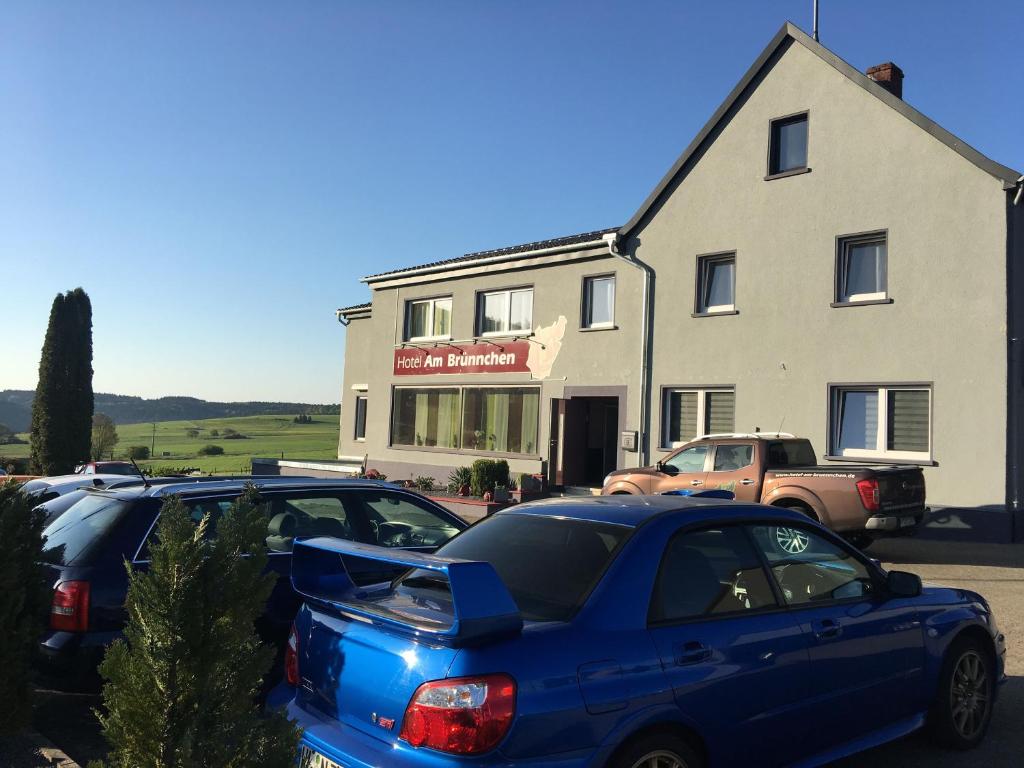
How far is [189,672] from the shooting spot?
2.78m

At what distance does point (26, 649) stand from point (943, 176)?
15.3 meters

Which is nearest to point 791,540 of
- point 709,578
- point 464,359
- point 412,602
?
→ point 709,578

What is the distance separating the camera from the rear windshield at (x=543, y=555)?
137 inches

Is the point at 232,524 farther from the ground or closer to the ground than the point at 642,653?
farther from the ground

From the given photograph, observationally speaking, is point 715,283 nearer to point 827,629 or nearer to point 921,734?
point 921,734

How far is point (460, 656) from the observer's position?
298 centimetres

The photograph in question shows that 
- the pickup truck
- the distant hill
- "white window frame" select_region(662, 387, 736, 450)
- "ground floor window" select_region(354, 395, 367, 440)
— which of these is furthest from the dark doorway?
the distant hill

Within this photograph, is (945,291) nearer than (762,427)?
Yes

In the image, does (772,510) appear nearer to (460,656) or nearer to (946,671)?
(946,671)

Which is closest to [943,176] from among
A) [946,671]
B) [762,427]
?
[762,427]

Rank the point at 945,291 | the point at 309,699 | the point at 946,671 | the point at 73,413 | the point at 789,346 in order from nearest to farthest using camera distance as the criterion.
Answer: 1. the point at 309,699
2. the point at 946,671
3. the point at 945,291
4. the point at 789,346
5. the point at 73,413

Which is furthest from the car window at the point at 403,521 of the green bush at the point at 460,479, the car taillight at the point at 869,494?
the green bush at the point at 460,479

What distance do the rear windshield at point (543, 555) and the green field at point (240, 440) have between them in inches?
1790

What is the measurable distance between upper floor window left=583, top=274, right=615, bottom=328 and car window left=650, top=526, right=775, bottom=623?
15773mm
